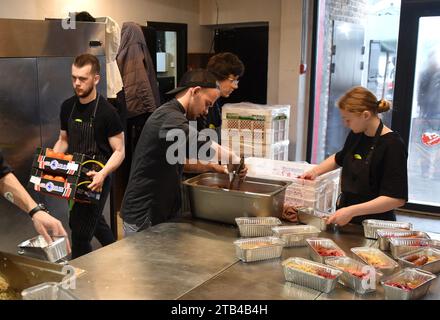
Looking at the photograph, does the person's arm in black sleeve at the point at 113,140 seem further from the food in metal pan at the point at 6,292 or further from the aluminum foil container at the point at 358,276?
the aluminum foil container at the point at 358,276

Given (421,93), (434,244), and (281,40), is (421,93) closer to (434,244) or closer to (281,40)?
(281,40)

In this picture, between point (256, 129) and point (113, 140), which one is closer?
point (113, 140)

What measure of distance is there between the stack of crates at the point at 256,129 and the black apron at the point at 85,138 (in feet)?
6.08

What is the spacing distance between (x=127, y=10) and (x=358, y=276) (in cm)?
407

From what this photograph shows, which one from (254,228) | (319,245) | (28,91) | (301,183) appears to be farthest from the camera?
(28,91)

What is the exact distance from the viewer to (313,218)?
240 cm

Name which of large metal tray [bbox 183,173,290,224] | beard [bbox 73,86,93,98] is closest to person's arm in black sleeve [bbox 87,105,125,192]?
beard [bbox 73,86,93,98]

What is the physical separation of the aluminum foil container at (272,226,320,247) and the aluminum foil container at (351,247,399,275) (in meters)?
0.23

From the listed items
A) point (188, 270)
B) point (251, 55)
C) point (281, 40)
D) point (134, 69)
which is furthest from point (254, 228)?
point (251, 55)

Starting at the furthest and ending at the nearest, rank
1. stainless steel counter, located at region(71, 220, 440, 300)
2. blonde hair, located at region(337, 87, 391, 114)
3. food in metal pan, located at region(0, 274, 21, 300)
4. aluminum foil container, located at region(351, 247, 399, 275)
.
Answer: blonde hair, located at region(337, 87, 391, 114) → aluminum foil container, located at region(351, 247, 399, 275) → stainless steel counter, located at region(71, 220, 440, 300) → food in metal pan, located at region(0, 274, 21, 300)

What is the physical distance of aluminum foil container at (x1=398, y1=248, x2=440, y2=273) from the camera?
1901 millimetres

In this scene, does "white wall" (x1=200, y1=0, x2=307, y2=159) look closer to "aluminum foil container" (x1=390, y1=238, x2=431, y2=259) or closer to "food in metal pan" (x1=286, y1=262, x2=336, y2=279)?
"aluminum foil container" (x1=390, y1=238, x2=431, y2=259)

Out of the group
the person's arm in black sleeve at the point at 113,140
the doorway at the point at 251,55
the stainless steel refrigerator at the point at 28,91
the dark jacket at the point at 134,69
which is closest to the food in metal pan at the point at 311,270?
the person's arm in black sleeve at the point at 113,140

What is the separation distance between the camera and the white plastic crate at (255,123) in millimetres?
4578
